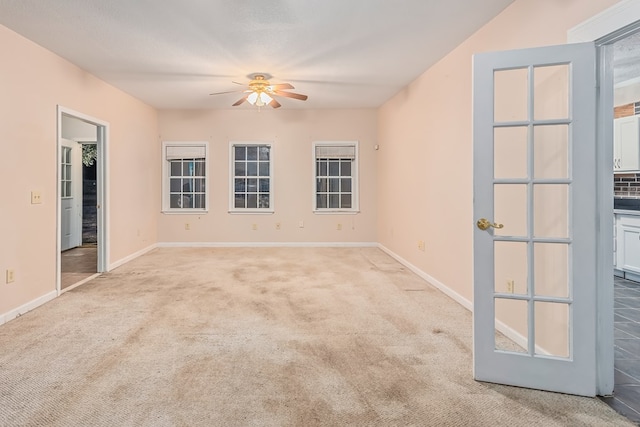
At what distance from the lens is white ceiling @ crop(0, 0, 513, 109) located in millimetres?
2865

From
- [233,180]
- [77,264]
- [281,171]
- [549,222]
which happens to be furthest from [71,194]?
[549,222]

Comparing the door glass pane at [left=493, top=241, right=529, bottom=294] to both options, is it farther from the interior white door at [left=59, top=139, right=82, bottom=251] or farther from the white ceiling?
the interior white door at [left=59, top=139, right=82, bottom=251]

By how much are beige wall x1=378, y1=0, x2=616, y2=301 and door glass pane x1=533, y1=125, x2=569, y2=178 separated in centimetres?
60

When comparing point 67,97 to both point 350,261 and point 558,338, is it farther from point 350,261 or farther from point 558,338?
point 558,338

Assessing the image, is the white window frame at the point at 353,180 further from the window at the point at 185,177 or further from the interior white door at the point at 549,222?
the interior white door at the point at 549,222

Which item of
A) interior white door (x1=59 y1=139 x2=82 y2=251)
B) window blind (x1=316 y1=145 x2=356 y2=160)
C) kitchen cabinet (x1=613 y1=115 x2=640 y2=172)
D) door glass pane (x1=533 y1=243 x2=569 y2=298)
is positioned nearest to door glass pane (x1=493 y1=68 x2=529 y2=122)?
door glass pane (x1=533 y1=243 x2=569 y2=298)

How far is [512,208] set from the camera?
269 cm

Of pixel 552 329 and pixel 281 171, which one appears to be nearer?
pixel 552 329

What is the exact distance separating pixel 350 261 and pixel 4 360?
4195 millimetres

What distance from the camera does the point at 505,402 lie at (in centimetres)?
188

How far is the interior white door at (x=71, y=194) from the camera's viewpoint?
6.59 m

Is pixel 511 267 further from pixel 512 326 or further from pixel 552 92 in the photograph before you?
pixel 552 92

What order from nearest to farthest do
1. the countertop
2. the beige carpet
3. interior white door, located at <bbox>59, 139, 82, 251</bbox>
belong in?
the beige carpet
the countertop
interior white door, located at <bbox>59, 139, 82, 251</bbox>

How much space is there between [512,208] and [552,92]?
87cm
